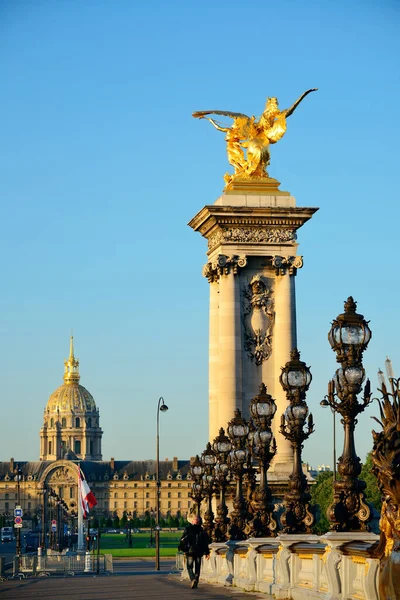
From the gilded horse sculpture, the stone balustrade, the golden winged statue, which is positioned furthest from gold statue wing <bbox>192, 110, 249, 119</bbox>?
the gilded horse sculpture

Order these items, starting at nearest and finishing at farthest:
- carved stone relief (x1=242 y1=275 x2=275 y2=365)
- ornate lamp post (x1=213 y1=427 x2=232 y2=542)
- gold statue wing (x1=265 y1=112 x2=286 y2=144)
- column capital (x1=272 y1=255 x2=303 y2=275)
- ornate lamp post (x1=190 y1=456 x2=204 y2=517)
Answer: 1. ornate lamp post (x1=213 y1=427 x2=232 y2=542)
2. ornate lamp post (x1=190 y1=456 x2=204 y2=517)
3. column capital (x1=272 y1=255 x2=303 y2=275)
4. carved stone relief (x1=242 y1=275 x2=275 y2=365)
5. gold statue wing (x1=265 y1=112 x2=286 y2=144)

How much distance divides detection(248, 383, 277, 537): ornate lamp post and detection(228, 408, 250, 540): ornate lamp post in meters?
3.62

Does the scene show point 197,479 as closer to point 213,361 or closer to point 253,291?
point 213,361

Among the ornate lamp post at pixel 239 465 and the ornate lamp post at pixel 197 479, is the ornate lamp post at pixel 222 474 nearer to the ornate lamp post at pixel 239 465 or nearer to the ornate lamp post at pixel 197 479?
the ornate lamp post at pixel 239 465

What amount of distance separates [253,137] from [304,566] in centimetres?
3180

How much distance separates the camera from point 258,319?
182 feet

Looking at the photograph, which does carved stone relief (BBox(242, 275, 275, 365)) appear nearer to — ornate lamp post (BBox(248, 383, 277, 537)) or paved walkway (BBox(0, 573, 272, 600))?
paved walkway (BBox(0, 573, 272, 600))

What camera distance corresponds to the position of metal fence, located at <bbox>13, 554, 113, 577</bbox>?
6234cm

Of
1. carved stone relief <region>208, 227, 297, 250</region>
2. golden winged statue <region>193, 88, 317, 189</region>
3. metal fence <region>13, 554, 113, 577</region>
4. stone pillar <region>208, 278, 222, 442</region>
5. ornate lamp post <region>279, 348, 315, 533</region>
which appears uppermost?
golden winged statue <region>193, 88, 317, 189</region>

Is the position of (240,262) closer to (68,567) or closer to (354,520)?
(68,567)

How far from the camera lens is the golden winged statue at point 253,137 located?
57.7m

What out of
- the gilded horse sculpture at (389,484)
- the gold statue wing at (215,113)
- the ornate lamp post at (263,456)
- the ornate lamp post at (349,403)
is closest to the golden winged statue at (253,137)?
the gold statue wing at (215,113)

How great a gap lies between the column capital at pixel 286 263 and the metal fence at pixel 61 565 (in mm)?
15809

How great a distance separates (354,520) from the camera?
2464 centimetres
